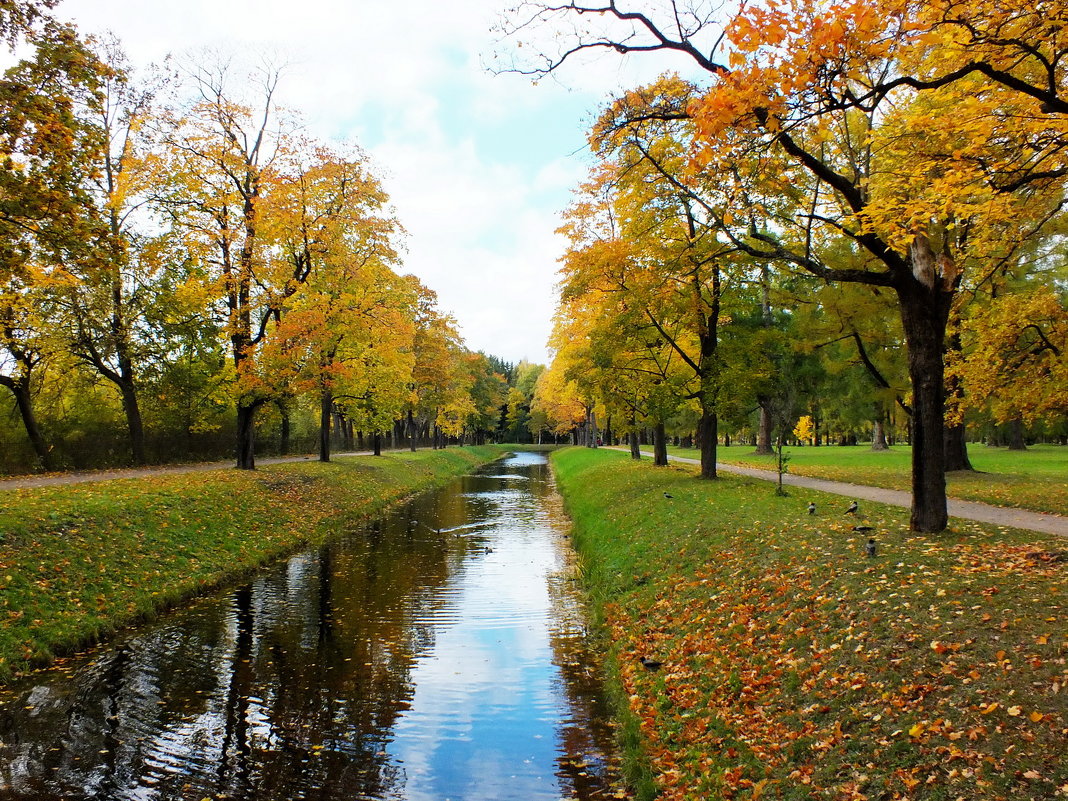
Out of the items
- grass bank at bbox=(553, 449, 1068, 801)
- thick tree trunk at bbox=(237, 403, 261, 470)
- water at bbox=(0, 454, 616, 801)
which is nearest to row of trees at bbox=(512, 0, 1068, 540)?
grass bank at bbox=(553, 449, 1068, 801)

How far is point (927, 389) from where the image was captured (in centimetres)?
906

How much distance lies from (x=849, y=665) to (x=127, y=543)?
12366 millimetres

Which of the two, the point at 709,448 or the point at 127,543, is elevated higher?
the point at 709,448

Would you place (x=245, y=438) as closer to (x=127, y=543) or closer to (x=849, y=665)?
(x=127, y=543)

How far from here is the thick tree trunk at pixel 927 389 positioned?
29.5ft

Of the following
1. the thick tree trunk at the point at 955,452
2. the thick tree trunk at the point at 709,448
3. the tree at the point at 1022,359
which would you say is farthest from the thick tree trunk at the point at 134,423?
the thick tree trunk at the point at 955,452

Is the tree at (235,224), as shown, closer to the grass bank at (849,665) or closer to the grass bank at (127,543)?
the grass bank at (127,543)

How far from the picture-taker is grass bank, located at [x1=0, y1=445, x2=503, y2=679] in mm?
8719

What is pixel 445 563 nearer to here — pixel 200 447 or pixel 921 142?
pixel 921 142

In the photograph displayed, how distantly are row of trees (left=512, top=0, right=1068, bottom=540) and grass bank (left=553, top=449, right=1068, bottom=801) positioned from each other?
90.1 inches

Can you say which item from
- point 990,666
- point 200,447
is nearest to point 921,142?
point 990,666

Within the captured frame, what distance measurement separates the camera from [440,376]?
40.4 meters

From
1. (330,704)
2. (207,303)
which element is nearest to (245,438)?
A: (207,303)

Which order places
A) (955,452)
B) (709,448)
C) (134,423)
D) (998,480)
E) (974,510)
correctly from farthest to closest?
(134,423) → (955,452) → (709,448) → (998,480) → (974,510)
